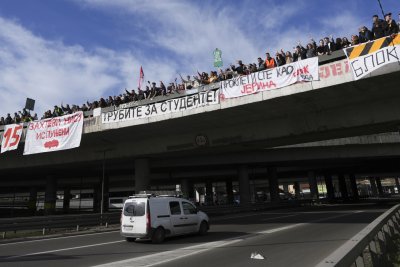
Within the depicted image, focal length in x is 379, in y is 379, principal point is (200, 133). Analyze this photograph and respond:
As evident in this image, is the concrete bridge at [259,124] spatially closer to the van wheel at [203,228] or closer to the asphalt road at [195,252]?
the van wheel at [203,228]

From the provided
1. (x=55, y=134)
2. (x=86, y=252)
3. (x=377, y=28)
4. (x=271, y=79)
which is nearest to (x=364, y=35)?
(x=377, y=28)

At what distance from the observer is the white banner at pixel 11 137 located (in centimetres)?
2498

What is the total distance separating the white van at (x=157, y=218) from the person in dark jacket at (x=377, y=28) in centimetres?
1009

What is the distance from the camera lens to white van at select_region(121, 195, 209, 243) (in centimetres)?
1359

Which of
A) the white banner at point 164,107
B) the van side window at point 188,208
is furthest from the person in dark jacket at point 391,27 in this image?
the van side window at point 188,208

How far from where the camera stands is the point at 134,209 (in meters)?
14.1

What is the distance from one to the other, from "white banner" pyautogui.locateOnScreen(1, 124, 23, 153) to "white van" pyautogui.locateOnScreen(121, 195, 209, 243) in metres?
14.1

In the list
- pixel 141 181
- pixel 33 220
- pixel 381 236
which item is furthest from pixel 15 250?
pixel 141 181

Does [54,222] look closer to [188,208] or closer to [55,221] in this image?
[55,221]

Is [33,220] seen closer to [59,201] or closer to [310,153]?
[310,153]

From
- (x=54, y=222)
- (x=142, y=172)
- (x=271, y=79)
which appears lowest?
(x=54, y=222)

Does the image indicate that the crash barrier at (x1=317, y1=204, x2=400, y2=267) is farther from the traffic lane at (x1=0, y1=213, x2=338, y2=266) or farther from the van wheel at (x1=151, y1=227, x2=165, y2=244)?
the van wheel at (x1=151, y1=227, x2=165, y2=244)

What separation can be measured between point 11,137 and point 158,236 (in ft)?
54.0

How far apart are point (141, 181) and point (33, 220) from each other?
956 centimetres
